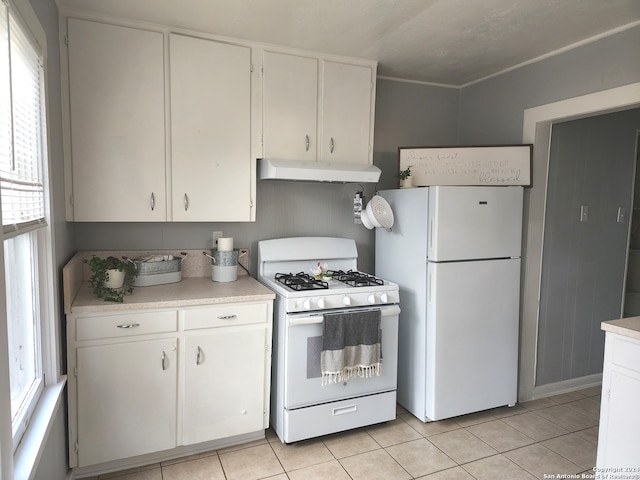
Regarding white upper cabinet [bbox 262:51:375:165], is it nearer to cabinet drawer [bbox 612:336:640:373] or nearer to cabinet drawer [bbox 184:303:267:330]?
cabinet drawer [bbox 184:303:267:330]

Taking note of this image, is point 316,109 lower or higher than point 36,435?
higher

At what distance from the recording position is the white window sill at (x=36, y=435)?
1326 mm

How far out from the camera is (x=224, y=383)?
2459 millimetres

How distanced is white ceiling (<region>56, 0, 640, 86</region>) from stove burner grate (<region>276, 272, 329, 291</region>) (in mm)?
1458

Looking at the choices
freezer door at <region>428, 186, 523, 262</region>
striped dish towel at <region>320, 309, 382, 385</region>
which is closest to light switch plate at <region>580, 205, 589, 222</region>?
freezer door at <region>428, 186, 523, 262</region>

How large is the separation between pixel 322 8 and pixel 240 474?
2.43m

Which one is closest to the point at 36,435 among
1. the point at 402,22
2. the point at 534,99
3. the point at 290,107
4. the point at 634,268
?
the point at 290,107

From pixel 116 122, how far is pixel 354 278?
168cm

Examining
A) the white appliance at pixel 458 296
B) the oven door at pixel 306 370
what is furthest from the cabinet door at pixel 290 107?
the oven door at pixel 306 370

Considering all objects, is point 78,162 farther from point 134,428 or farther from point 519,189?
point 519,189

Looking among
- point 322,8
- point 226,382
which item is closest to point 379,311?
point 226,382

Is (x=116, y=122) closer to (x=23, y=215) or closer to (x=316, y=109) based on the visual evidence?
(x=23, y=215)

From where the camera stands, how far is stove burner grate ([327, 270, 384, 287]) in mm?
2783

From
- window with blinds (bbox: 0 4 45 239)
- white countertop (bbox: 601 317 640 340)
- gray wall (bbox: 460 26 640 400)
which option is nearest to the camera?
window with blinds (bbox: 0 4 45 239)
